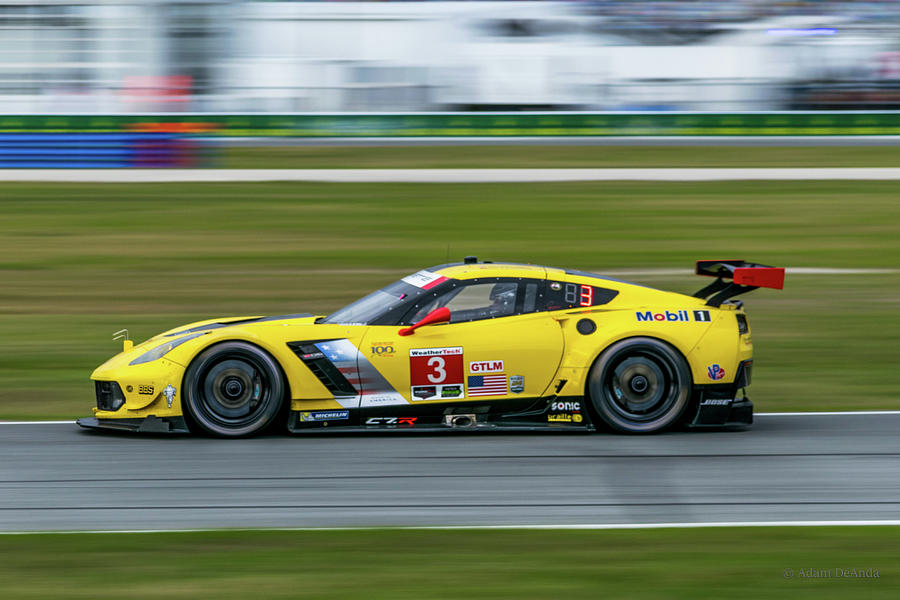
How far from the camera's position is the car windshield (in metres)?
7.68

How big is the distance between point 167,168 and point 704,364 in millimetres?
19205

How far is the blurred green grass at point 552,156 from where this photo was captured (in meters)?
26.0

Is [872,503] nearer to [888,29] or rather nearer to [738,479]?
[738,479]

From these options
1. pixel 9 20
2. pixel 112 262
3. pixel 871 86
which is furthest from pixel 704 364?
pixel 9 20

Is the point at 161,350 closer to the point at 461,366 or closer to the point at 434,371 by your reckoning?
the point at 434,371

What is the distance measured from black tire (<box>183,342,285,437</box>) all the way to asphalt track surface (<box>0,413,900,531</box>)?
0.14 metres

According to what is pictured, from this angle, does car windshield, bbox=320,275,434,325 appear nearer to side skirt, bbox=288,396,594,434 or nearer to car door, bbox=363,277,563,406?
car door, bbox=363,277,563,406

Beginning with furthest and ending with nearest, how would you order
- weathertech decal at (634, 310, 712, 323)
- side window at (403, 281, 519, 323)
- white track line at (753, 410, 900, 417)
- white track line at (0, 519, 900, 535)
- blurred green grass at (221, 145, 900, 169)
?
blurred green grass at (221, 145, 900, 169), white track line at (753, 410, 900, 417), weathertech decal at (634, 310, 712, 323), side window at (403, 281, 519, 323), white track line at (0, 519, 900, 535)

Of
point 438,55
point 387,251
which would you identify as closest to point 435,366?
point 387,251

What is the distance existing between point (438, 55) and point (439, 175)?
14711 mm

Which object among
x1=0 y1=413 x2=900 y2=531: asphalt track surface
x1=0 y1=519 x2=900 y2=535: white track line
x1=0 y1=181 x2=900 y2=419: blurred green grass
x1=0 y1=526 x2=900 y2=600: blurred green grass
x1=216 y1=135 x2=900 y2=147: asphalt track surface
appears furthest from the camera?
x1=216 y1=135 x2=900 y2=147: asphalt track surface

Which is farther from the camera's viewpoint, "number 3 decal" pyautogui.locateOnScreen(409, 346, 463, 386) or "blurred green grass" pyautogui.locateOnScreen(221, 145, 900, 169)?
"blurred green grass" pyautogui.locateOnScreen(221, 145, 900, 169)

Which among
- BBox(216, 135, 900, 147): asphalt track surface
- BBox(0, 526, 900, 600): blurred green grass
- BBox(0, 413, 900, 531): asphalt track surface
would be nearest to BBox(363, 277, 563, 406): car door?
BBox(0, 413, 900, 531): asphalt track surface

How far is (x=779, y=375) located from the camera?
10.2 meters
